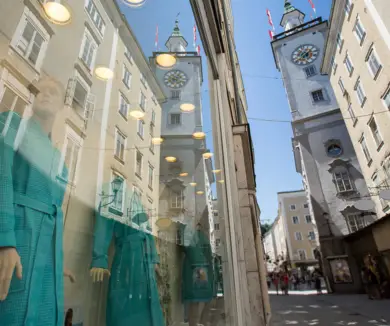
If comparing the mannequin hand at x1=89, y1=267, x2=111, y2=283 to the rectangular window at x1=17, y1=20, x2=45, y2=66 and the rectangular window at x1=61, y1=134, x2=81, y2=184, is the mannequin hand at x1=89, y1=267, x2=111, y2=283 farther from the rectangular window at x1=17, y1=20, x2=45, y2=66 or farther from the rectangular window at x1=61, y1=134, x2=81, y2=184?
the rectangular window at x1=17, y1=20, x2=45, y2=66

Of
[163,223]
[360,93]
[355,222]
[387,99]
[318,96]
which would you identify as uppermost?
[318,96]

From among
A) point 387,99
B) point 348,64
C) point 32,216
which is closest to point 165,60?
point 32,216

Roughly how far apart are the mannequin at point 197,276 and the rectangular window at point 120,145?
2.68 ft

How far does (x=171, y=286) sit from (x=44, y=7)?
4.89 feet


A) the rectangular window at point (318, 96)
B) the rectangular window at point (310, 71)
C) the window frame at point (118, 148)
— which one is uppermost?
the rectangular window at point (310, 71)

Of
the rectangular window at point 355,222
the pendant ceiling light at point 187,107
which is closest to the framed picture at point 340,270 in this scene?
the rectangular window at point 355,222

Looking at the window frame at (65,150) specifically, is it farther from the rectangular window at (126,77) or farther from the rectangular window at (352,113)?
the rectangular window at (352,113)

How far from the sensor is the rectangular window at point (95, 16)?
1.14 metres

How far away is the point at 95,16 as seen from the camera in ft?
3.87

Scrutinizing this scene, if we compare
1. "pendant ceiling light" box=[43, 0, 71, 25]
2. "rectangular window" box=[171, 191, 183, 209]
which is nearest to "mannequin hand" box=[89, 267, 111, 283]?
"rectangular window" box=[171, 191, 183, 209]

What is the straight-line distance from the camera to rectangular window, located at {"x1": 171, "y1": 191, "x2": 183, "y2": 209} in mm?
1548

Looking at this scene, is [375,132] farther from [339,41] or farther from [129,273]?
[129,273]

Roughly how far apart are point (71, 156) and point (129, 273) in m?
0.65

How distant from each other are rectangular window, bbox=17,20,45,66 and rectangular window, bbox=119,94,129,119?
0.46 meters
